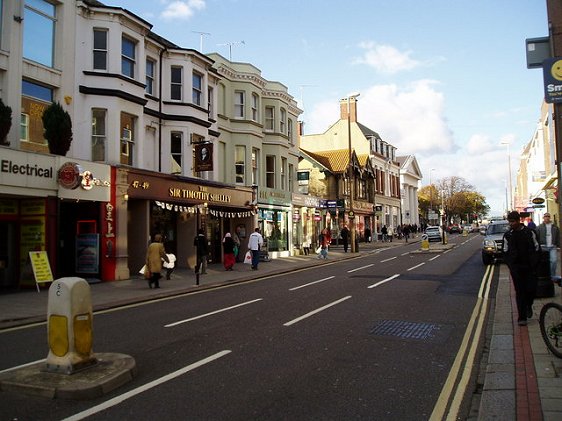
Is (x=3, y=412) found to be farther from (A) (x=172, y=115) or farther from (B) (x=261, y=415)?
(A) (x=172, y=115)

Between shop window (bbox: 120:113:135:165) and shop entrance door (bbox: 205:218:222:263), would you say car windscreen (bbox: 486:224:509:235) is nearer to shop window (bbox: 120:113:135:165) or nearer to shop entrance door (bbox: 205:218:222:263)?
shop entrance door (bbox: 205:218:222:263)

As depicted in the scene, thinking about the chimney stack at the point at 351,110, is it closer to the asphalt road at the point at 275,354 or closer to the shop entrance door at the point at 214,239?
the shop entrance door at the point at 214,239

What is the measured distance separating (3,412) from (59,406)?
1.69ft

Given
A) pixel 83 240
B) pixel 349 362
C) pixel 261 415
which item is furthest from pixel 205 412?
pixel 83 240

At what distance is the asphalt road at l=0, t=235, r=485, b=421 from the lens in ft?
16.6

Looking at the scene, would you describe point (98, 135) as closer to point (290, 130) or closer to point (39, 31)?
point (39, 31)

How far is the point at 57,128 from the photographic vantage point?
1620 centimetres

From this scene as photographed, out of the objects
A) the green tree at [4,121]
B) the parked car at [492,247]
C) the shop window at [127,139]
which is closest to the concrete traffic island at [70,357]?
the green tree at [4,121]

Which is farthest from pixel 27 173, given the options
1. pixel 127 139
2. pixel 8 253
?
pixel 127 139

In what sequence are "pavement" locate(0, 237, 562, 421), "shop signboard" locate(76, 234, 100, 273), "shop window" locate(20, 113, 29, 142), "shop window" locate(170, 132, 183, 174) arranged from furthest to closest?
"shop window" locate(170, 132, 183, 174) → "shop signboard" locate(76, 234, 100, 273) → "shop window" locate(20, 113, 29, 142) → "pavement" locate(0, 237, 562, 421)

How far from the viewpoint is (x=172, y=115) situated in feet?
75.2

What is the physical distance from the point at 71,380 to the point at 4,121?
1168 cm

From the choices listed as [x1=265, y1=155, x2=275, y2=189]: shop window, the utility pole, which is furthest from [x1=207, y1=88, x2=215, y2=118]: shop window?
the utility pole

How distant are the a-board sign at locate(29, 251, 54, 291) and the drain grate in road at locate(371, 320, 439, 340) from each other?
1101cm
